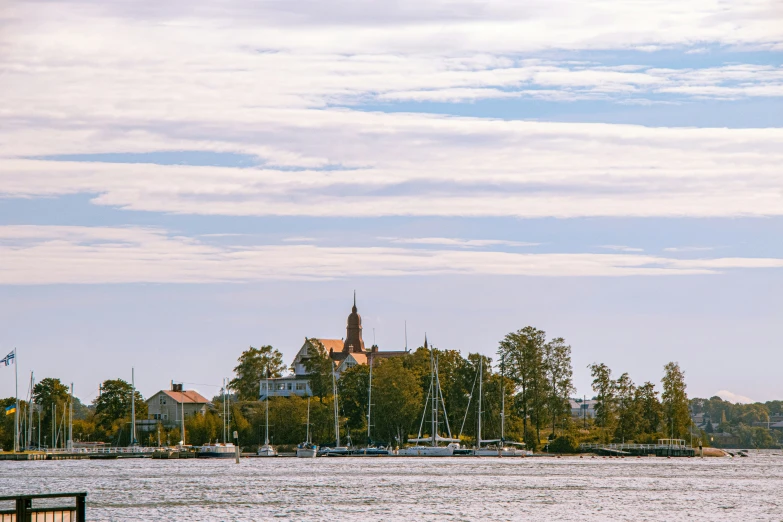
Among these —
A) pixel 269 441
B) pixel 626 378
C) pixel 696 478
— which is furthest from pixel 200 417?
pixel 696 478

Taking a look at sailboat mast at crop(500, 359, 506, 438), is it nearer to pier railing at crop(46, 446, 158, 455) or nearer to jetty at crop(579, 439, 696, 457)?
jetty at crop(579, 439, 696, 457)

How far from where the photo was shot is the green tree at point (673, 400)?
6752 inches

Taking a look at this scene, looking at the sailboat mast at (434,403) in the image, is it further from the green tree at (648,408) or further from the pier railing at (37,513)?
the pier railing at (37,513)

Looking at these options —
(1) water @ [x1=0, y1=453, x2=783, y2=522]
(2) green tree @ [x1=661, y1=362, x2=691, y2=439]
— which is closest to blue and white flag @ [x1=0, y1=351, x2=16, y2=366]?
(1) water @ [x1=0, y1=453, x2=783, y2=522]

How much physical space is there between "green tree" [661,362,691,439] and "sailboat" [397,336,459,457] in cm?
3305

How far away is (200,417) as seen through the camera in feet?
606

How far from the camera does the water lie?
65.9 meters

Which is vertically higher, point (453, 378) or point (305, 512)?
point (453, 378)

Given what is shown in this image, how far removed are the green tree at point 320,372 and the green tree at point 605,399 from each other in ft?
141

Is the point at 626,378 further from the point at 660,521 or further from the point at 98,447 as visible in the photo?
the point at 660,521

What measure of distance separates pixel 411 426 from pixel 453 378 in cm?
938

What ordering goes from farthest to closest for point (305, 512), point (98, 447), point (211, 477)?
point (98, 447) < point (211, 477) < point (305, 512)

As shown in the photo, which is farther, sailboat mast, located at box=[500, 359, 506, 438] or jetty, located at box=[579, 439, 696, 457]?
jetty, located at box=[579, 439, 696, 457]

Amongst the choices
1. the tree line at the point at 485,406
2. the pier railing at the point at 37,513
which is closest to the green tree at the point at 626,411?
the tree line at the point at 485,406
